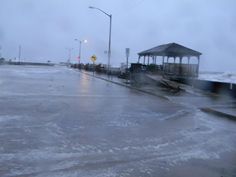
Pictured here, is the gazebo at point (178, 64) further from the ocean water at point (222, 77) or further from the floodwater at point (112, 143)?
the floodwater at point (112, 143)

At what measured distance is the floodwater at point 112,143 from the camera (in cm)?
718

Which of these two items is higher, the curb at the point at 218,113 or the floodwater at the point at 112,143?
the curb at the point at 218,113

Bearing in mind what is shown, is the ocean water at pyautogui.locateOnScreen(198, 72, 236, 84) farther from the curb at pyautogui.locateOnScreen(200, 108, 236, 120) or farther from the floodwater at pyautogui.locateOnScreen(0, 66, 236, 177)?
the floodwater at pyautogui.locateOnScreen(0, 66, 236, 177)

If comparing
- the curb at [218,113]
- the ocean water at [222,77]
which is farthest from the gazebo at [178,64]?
the curb at [218,113]

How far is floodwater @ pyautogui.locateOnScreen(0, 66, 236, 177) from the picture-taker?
7.18 m

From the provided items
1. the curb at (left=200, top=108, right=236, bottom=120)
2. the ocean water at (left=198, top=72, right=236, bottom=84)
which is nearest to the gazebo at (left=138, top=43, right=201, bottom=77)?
the ocean water at (left=198, top=72, right=236, bottom=84)

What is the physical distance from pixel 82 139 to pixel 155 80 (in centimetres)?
2525

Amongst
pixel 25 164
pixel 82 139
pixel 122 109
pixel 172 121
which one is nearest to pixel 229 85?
pixel 122 109

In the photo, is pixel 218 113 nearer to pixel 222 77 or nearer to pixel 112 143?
pixel 112 143

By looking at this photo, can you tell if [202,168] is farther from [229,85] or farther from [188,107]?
[229,85]

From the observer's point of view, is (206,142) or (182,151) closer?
(182,151)

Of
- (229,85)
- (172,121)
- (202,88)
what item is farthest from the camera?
(202,88)

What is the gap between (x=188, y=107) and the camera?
18.0 meters

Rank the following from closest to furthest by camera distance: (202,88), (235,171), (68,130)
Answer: (235,171) < (68,130) < (202,88)
